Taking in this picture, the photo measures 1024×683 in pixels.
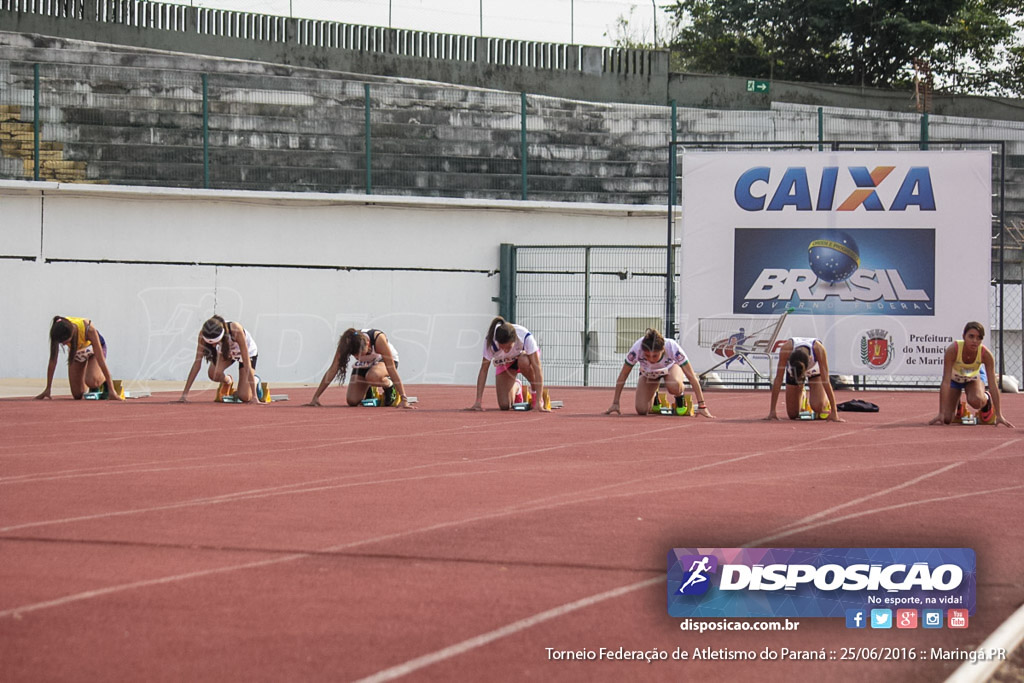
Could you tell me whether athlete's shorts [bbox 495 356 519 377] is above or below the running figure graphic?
above

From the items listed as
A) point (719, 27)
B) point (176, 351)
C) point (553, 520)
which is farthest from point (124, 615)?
point (719, 27)

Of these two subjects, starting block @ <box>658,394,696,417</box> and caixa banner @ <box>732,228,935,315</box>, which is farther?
caixa banner @ <box>732,228,935,315</box>

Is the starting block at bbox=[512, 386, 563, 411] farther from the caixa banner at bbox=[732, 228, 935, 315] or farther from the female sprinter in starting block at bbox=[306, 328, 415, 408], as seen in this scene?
the caixa banner at bbox=[732, 228, 935, 315]

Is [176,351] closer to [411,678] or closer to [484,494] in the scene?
[484,494]

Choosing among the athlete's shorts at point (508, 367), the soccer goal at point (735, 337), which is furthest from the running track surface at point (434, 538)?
the soccer goal at point (735, 337)

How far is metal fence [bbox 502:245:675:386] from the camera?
23.8m

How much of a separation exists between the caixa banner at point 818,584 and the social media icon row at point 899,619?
28 millimetres

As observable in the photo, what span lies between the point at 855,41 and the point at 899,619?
128 ft

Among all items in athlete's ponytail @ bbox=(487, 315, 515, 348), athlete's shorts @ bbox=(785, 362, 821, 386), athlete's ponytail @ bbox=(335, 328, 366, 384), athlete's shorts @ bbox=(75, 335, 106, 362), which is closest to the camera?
athlete's shorts @ bbox=(785, 362, 821, 386)

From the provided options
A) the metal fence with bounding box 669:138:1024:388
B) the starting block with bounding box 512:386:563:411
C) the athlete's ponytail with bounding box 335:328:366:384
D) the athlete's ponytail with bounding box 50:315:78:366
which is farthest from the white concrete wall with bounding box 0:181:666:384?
the athlete's ponytail with bounding box 335:328:366:384

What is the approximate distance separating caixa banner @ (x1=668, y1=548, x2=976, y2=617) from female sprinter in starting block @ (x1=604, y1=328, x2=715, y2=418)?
32.4 ft

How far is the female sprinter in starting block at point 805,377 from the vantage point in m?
15.1

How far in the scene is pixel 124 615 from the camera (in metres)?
4.83

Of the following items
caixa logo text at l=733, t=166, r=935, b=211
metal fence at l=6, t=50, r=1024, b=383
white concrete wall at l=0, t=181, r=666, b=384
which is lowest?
white concrete wall at l=0, t=181, r=666, b=384
